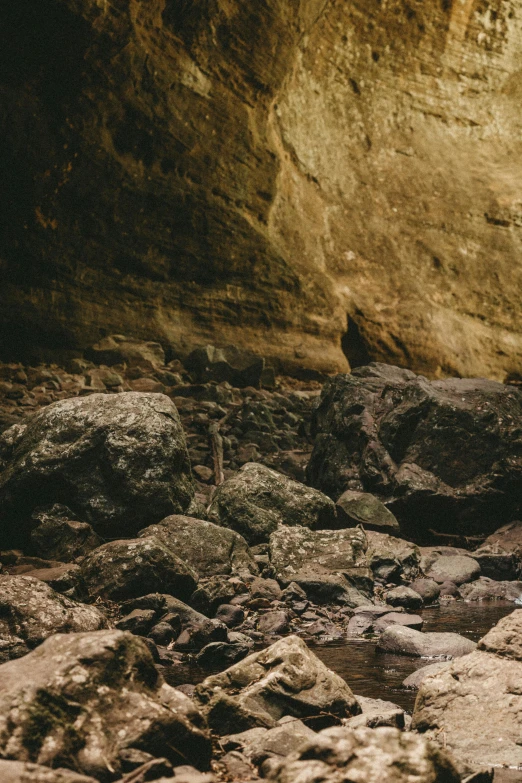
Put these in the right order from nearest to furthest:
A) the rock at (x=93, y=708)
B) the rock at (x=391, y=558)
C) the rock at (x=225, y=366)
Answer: the rock at (x=93, y=708) → the rock at (x=391, y=558) → the rock at (x=225, y=366)

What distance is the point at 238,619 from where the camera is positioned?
4223mm

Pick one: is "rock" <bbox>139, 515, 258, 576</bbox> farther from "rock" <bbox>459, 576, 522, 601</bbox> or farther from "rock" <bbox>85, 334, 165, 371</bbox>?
"rock" <bbox>85, 334, 165, 371</bbox>

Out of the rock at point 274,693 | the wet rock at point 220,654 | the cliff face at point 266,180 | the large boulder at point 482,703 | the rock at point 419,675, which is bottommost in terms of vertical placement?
the wet rock at point 220,654

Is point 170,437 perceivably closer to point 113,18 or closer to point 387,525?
point 387,525

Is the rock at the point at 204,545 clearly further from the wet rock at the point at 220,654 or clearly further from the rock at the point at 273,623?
the wet rock at the point at 220,654

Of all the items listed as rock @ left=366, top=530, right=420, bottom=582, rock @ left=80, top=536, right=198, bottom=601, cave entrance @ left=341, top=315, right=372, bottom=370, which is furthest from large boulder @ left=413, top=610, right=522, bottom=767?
cave entrance @ left=341, top=315, right=372, bottom=370

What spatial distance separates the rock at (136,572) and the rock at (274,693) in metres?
1.42

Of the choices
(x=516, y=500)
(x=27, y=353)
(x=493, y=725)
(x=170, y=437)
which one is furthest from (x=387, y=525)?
(x=27, y=353)

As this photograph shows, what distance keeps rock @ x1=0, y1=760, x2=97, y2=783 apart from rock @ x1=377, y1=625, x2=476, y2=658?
243cm

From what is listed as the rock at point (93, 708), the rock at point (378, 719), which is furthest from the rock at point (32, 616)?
the rock at point (378, 719)

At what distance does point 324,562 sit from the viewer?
520 centimetres

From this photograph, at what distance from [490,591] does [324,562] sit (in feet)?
4.40

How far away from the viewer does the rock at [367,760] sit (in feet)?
5.61

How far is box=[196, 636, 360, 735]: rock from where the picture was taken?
2.52 meters
